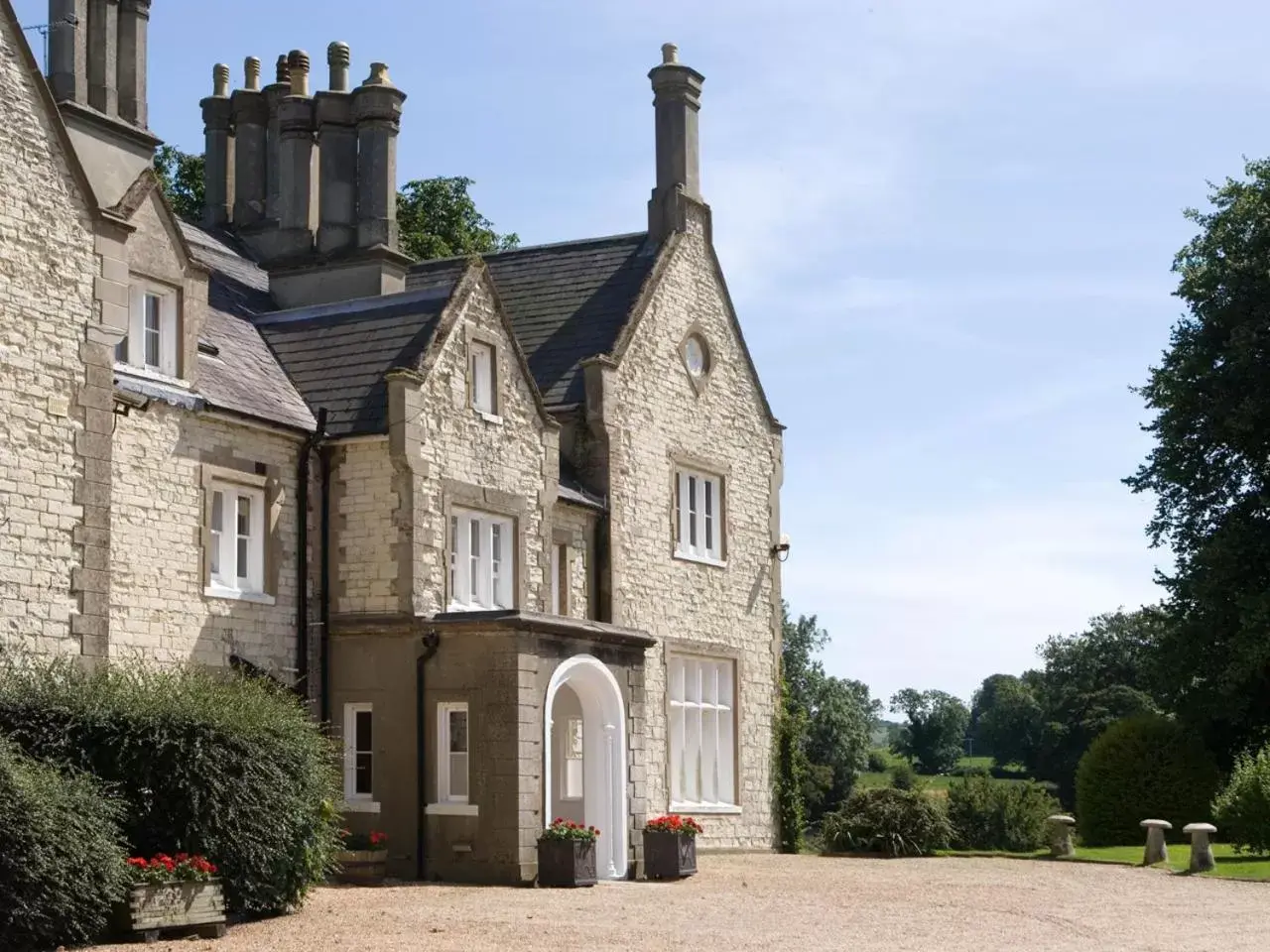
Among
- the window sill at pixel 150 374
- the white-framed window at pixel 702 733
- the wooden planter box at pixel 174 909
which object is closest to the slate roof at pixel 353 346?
the window sill at pixel 150 374

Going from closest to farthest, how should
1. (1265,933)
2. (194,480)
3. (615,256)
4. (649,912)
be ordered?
(1265,933), (649,912), (194,480), (615,256)

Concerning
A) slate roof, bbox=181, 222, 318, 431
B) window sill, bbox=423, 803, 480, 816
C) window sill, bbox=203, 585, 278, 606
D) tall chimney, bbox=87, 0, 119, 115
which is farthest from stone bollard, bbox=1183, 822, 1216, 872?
tall chimney, bbox=87, 0, 119, 115

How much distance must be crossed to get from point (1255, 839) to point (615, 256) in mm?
14562

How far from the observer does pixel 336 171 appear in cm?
2945

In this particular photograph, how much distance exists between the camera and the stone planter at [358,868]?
21.9 metres

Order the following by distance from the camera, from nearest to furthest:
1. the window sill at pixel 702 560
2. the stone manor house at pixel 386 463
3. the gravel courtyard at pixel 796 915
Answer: the gravel courtyard at pixel 796 915 → the stone manor house at pixel 386 463 → the window sill at pixel 702 560

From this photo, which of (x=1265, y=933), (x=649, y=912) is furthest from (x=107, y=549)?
(x=1265, y=933)

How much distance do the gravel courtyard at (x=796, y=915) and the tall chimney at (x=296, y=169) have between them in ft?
41.2

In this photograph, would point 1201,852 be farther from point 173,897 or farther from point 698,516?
point 173,897

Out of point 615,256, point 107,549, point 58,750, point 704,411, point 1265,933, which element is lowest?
point 1265,933

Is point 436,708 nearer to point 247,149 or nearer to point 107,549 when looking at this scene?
point 107,549

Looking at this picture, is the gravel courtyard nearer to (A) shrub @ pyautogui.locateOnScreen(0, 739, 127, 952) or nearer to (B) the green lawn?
(A) shrub @ pyautogui.locateOnScreen(0, 739, 127, 952)

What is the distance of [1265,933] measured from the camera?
17.7m

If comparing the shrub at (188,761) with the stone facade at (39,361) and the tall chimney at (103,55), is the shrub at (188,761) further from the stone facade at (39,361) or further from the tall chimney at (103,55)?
the tall chimney at (103,55)
